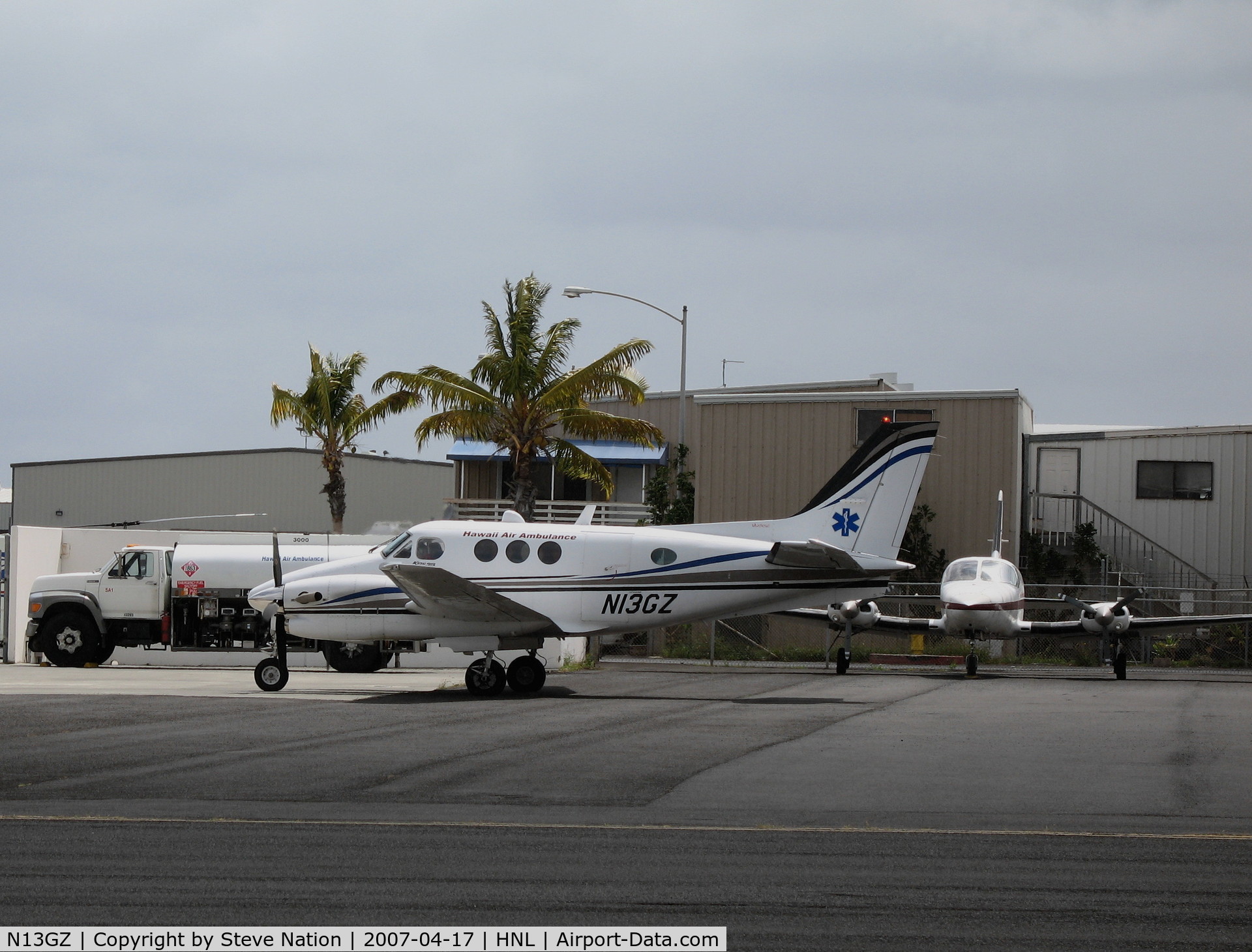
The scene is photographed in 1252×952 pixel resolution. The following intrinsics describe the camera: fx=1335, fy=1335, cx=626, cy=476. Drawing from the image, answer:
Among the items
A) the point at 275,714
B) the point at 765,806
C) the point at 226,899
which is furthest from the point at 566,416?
the point at 226,899

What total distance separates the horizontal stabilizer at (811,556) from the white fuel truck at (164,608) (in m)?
9.52

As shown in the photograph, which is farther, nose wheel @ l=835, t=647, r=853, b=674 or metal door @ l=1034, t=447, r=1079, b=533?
metal door @ l=1034, t=447, r=1079, b=533

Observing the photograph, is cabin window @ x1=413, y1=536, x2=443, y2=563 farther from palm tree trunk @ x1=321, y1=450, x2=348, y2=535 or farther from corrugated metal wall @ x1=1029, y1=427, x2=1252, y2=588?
palm tree trunk @ x1=321, y1=450, x2=348, y2=535

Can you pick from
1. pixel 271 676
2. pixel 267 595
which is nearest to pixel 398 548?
pixel 267 595

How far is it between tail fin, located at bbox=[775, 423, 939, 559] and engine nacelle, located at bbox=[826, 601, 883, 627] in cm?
605

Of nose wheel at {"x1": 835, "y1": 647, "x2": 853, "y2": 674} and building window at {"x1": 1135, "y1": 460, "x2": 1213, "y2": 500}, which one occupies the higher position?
building window at {"x1": 1135, "y1": 460, "x2": 1213, "y2": 500}

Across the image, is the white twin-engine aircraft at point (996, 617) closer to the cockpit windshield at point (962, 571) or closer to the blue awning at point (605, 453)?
the cockpit windshield at point (962, 571)

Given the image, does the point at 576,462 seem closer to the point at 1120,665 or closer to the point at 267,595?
the point at 1120,665

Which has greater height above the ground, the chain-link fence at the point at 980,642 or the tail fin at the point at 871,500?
the tail fin at the point at 871,500

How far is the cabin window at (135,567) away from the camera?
2633 centimetres

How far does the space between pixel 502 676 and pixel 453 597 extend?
1.49m

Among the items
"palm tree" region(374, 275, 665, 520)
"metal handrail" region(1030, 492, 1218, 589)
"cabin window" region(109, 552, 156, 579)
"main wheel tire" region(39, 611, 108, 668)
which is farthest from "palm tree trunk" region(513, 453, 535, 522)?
"metal handrail" region(1030, 492, 1218, 589)

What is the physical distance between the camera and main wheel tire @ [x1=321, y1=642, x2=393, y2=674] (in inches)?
1052

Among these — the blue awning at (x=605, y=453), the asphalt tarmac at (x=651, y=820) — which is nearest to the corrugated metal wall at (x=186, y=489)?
the blue awning at (x=605, y=453)
